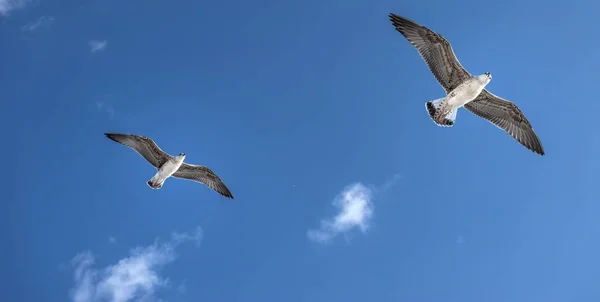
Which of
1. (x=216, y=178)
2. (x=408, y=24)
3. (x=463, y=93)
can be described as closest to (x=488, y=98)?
(x=463, y=93)

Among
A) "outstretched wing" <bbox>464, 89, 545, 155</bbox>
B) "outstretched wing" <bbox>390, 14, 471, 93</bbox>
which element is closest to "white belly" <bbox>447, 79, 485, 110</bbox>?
"outstretched wing" <bbox>390, 14, 471, 93</bbox>

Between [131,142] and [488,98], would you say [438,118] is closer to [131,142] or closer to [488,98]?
[488,98]

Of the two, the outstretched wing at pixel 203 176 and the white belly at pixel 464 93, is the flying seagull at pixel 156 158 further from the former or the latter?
the white belly at pixel 464 93

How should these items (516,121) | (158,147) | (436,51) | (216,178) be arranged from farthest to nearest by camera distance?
1. (216,178)
2. (158,147)
3. (516,121)
4. (436,51)

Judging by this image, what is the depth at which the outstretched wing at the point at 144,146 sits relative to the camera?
2512cm

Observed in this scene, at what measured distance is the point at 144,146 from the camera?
25.4 metres

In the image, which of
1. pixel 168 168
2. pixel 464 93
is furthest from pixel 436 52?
pixel 168 168

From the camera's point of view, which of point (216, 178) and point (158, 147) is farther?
point (216, 178)

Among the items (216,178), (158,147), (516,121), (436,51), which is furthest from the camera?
(216,178)

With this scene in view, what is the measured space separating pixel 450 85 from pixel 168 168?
412 inches

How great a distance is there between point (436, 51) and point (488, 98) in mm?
2430

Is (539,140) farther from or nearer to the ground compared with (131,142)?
nearer to the ground

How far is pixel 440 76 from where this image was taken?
2166 centimetres

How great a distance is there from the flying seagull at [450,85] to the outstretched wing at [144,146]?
955cm
